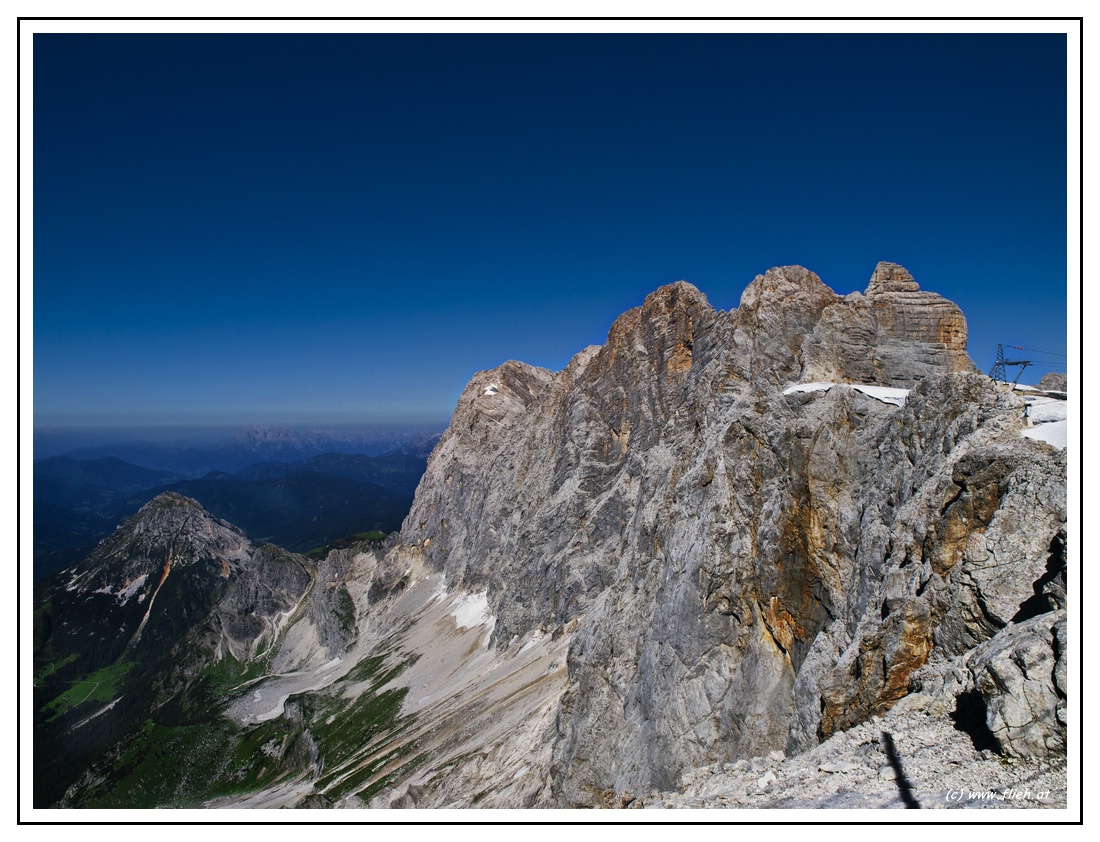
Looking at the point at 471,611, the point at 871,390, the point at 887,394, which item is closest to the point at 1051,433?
the point at 887,394

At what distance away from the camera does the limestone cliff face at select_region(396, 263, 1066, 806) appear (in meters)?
18.7

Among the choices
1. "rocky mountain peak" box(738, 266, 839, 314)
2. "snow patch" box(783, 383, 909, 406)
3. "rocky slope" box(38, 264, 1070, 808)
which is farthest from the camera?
"rocky mountain peak" box(738, 266, 839, 314)

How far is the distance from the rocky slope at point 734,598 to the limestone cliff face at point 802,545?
4.8 inches

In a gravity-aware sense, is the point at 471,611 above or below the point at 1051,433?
below

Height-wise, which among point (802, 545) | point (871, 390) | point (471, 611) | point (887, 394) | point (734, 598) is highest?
point (871, 390)

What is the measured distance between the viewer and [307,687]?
437ft

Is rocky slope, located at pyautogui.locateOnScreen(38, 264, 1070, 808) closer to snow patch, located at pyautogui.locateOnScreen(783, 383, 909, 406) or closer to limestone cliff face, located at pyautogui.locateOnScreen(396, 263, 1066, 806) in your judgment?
limestone cliff face, located at pyautogui.locateOnScreen(396, 263, 1066, 806)

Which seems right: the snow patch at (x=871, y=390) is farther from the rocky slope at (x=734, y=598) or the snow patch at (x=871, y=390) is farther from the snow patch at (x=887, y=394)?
the rocky slope at (x=734, y=598)

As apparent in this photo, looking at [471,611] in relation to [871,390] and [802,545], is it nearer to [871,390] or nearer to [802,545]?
[871,390]

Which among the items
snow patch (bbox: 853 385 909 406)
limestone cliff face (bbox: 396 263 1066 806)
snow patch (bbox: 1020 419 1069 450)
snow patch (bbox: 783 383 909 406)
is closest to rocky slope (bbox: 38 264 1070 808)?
limestone cliff face (bbox: 396 263 1066 806)

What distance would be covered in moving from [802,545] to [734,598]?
573 centimetres

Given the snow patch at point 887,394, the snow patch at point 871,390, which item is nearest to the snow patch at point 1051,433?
the snow patch at point 871,390

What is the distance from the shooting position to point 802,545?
34406 mm

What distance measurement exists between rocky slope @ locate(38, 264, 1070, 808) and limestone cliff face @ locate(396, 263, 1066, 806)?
0.12 m
